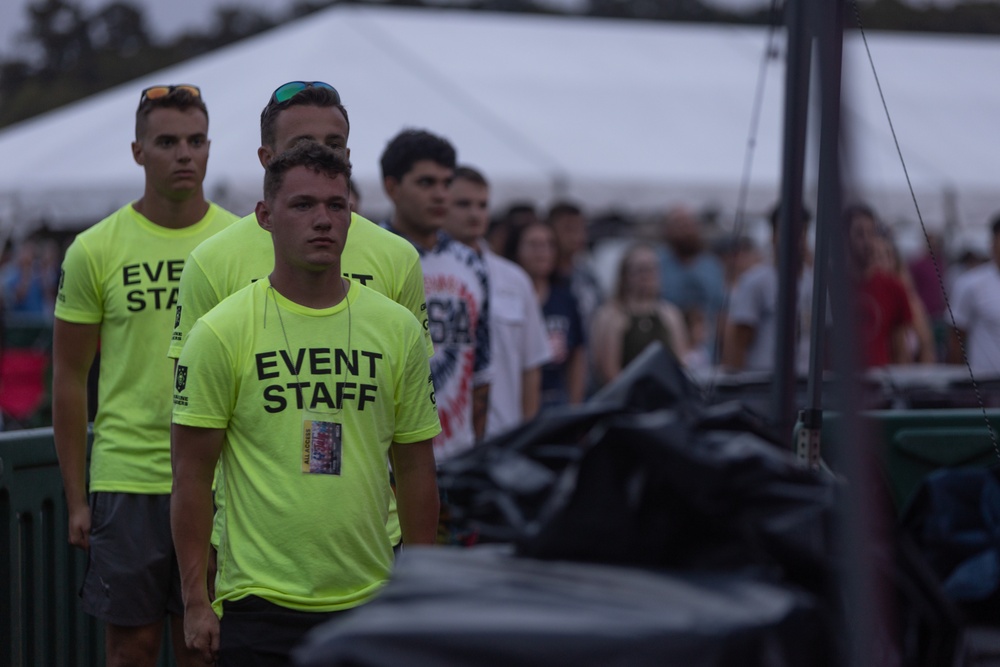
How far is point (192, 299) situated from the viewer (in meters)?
3.84

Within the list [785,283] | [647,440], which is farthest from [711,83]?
[647,440]

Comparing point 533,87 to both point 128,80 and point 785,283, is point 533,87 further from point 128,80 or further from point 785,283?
point 128,80

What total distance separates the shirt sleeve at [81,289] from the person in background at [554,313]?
390cm

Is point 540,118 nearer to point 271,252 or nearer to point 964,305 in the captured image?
point 964,305

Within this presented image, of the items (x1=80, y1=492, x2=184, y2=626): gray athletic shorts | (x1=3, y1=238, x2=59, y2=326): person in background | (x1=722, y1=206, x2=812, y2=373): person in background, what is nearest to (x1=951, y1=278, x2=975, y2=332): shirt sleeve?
(x1=722, y1=206, x2=812, y2=373): person in background

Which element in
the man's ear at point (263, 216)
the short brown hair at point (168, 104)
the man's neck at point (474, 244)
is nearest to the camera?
the man's ear at point (263, 216)

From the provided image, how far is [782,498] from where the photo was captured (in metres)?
2.44

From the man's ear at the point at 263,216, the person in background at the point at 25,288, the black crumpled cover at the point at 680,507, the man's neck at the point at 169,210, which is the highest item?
the person in background at the point at 25,288

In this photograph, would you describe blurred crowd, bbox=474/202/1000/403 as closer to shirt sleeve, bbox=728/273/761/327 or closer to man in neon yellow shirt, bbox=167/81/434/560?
shirt sleeve, bbox=728/273/761/327

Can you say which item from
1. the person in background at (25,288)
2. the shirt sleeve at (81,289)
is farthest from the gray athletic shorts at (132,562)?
the person in background at (25,288)

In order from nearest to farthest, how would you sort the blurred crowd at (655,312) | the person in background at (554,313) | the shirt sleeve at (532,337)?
the shirt sleeve at (532,337) < the person in background at (554,313) < the blurred crowd at (655,312)

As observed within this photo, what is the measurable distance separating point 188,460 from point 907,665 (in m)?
1.82

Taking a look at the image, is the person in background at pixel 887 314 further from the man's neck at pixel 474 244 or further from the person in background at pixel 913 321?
the man's neck at pixel 474 244

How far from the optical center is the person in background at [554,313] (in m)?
8.16
